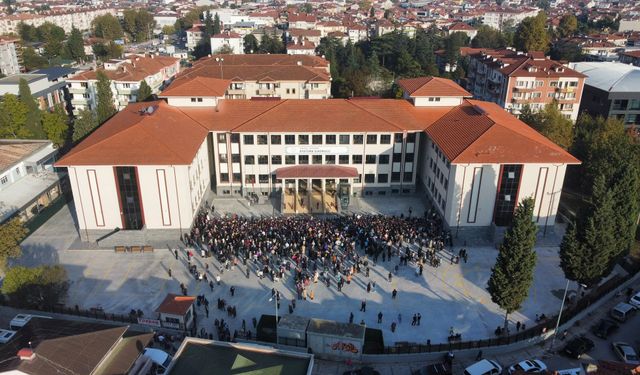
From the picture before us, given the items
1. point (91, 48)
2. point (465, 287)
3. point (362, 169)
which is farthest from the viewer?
point (91, 48)

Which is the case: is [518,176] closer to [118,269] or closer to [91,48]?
[118,269]

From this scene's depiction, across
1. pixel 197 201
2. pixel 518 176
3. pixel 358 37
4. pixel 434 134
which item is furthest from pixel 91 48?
pixel 518 176

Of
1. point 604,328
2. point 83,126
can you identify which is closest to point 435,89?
point 604,328

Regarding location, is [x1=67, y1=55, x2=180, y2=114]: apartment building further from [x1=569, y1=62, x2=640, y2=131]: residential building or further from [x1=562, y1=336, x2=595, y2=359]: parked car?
[x1=562, y1=336, x2=595, y2=359]: parked car

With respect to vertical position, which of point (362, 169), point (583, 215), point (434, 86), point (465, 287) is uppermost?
point (434, 86)

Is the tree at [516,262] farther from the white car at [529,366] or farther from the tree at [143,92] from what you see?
the tree at [143,92]

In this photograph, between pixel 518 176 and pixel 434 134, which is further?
pixel 434 134

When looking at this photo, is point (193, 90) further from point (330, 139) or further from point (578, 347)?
point (578, 347)
